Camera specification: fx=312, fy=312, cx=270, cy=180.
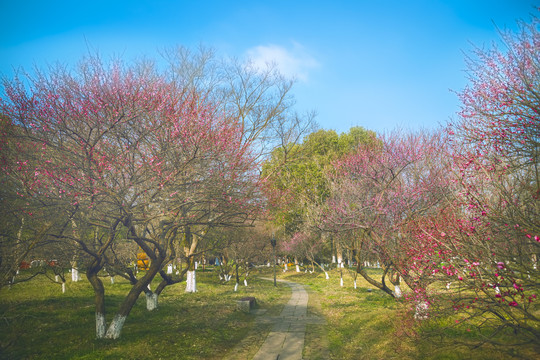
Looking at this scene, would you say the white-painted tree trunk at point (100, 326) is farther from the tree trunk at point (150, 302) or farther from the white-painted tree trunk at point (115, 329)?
the tree trunk at point (150, 302)

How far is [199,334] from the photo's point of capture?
9.80m

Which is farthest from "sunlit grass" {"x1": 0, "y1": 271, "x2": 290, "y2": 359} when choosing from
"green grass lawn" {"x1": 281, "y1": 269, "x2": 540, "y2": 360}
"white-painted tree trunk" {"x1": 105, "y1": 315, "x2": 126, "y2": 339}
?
"green grass lawn" {"x1": 281, "y1": 269, "x2": 540, "y2": 360}

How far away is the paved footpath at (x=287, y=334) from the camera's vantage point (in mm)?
8000

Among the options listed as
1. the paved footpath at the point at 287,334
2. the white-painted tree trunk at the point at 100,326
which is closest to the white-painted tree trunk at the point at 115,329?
the white-painted tree trunk at the point at 100,326

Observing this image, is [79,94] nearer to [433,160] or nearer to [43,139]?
[43,139]

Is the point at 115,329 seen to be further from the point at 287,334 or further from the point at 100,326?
the point at 287,334

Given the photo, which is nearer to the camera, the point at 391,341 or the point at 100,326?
the point at 391,341

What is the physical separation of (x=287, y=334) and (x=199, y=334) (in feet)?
9.18

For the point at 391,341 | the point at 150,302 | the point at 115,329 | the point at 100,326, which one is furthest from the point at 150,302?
the point at 391,341

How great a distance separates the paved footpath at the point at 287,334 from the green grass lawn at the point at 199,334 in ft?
0.88

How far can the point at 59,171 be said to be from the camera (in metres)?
6.86

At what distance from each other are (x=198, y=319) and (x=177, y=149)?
7432 mm

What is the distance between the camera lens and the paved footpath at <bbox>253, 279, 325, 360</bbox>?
26.2 feet

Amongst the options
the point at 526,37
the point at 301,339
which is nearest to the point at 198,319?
the point at 301,339
